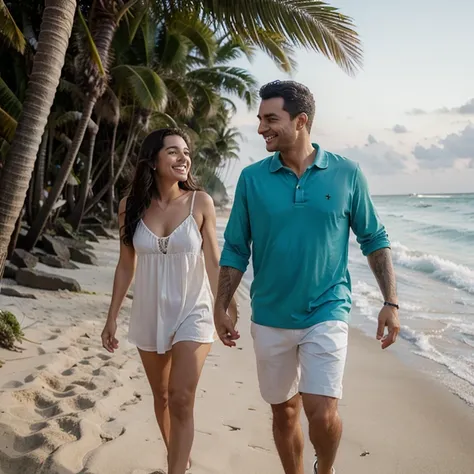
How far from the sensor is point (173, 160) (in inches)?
145

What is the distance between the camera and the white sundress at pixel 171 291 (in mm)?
3359

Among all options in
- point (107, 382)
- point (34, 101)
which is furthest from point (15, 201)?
point (107, 382)

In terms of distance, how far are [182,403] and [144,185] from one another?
126cm

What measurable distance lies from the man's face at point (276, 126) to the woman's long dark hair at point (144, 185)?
0.77 meters

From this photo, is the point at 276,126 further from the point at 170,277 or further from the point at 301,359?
the point at 301,359

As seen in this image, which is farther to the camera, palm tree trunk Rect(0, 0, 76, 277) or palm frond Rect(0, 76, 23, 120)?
palm frond Rect(0, 76, 23, 120)

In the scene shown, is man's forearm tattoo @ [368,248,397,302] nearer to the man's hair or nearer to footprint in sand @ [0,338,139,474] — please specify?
the man's hair

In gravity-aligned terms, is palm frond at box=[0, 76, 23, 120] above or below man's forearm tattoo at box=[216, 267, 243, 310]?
below

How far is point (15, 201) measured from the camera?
559 centimetres

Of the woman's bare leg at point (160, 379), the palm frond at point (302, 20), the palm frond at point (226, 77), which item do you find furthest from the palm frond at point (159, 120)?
the woman's bare leg at point (160, 379)

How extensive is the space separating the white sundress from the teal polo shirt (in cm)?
37

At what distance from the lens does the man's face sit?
10.3 feet

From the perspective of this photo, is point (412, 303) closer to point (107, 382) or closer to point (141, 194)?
point (107, 382)

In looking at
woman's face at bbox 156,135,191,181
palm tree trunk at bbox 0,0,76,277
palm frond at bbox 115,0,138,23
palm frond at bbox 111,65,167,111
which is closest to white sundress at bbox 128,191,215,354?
woman's face at bbox 156,135,191,181
